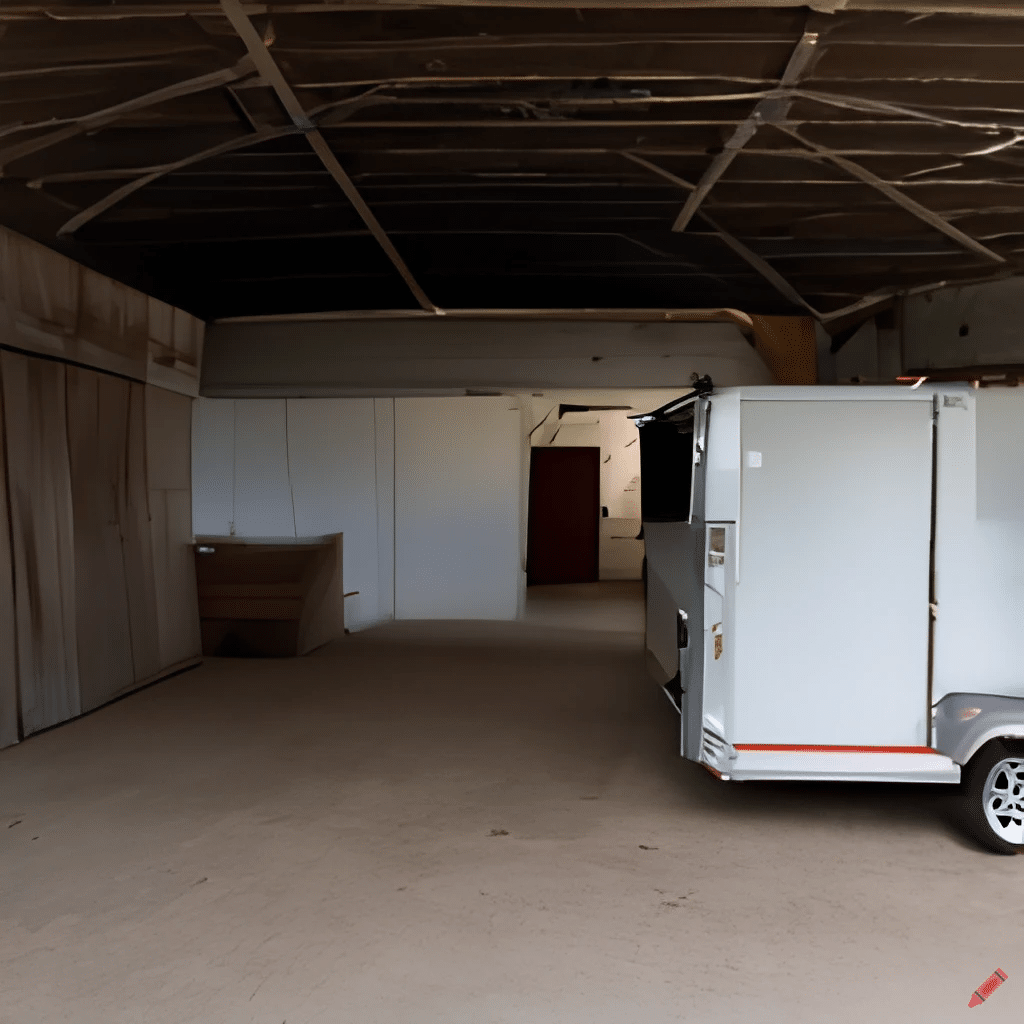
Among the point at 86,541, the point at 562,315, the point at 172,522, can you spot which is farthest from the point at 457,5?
the point at 562,315

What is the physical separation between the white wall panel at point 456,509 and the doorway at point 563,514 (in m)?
3.62

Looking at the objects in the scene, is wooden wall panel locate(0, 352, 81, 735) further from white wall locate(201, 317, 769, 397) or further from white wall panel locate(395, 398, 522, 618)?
white wall panel locate(395, 398, 522, 618)

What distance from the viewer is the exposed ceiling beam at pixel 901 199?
407 centimetres

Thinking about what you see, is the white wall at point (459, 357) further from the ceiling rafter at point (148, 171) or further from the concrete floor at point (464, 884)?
the concrete floor at point (464, 884)

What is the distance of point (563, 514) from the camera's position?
1298 cm

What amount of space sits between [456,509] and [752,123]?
5.87 m

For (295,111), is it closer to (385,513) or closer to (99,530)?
(99,530)

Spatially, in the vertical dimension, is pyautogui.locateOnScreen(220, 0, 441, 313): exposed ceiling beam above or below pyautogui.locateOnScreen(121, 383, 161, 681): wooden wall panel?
above

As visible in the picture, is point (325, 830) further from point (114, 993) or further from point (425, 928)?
point (114, 993)

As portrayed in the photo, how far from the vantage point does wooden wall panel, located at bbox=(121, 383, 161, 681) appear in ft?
18.9

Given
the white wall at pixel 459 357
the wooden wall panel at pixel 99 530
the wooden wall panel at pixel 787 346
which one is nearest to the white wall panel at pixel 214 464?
the white wall at pixel 459 357

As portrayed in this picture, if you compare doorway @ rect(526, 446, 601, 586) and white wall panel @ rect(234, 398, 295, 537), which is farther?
doorway @ rect(526, 446, 601, 586)

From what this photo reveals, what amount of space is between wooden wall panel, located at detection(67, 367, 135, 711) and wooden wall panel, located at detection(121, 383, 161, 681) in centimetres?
7

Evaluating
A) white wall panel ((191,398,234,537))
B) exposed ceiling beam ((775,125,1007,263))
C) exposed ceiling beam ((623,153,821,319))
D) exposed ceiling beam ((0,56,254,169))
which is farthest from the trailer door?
white wall panel ((191,398,234,537))
